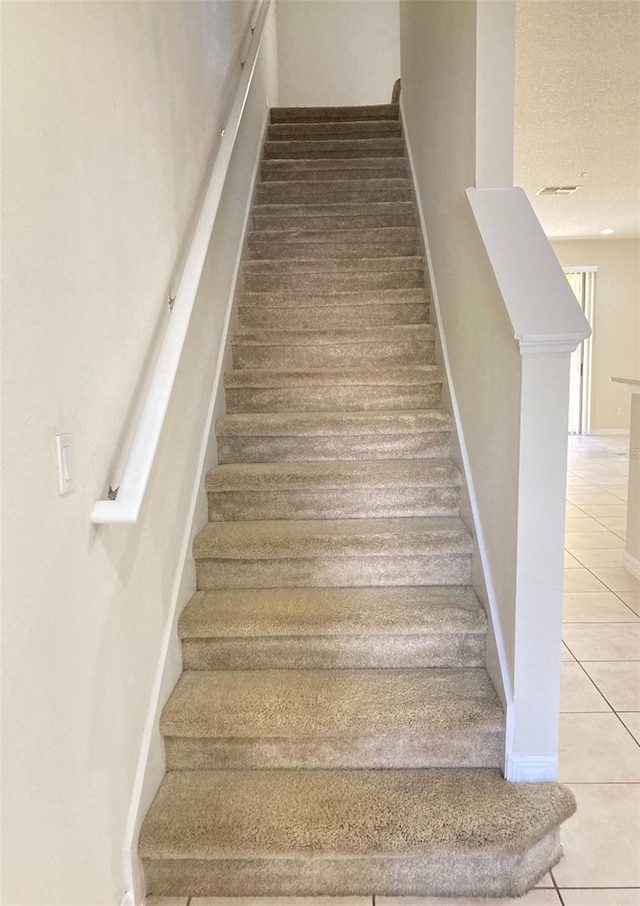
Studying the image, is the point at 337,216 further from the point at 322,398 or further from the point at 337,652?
the point at 337,652

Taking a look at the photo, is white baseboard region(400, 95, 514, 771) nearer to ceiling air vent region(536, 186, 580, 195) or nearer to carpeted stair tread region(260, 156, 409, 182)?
carpeted stair tread region(260, 156, 409, 182)

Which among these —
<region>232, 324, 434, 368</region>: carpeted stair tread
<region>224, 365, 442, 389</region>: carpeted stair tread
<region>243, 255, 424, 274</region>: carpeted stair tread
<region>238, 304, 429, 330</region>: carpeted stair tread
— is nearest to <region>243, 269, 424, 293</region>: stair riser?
<region>243, 255, 424, 274</region>: carpeted stair tread

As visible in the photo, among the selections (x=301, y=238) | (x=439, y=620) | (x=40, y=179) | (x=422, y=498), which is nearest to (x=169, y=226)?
(x=40, y=179)

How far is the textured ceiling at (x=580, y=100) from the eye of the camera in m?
2.82

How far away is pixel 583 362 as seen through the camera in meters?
7.97

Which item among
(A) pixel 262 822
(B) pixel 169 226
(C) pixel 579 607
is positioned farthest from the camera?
(C) pixel 579 607

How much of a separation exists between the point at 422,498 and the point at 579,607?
49.1 inches

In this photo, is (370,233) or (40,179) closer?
(40,179)

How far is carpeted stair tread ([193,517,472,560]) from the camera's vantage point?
1990 mm

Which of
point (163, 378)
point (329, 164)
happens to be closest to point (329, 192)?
point (329, 164)

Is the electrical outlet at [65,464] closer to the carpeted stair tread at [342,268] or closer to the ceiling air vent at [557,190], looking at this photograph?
the carpeted stair tread at [342,268]

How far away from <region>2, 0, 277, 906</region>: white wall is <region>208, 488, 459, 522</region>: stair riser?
0.45 m

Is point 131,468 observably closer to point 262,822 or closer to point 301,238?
point 262,822

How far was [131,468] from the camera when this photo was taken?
1.22 m
